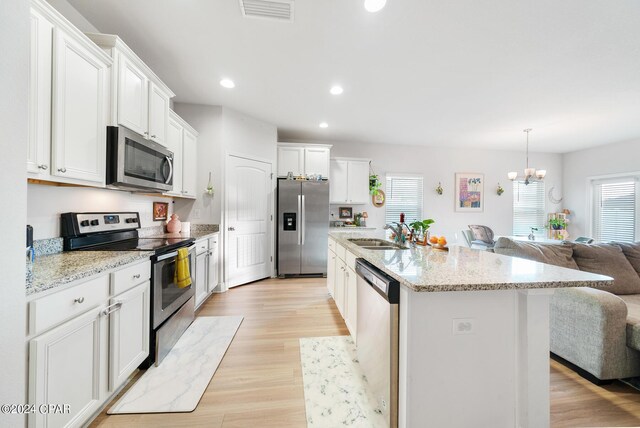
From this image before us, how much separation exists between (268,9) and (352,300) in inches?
94.1

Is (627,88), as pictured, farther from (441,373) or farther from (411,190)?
(441,373)

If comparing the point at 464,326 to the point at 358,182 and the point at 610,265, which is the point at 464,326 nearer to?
the point at 610,265

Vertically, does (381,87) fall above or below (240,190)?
above

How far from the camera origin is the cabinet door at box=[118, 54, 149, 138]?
182 centimetres

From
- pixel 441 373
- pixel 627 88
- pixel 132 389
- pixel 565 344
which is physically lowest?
pixel 132 389

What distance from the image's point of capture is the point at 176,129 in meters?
2.87

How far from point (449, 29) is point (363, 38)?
2.26 ft

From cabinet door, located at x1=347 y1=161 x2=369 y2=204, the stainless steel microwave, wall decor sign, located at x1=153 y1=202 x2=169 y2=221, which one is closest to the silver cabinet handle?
the stainless steel microwave

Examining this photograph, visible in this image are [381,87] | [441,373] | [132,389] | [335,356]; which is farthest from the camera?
[381,87]

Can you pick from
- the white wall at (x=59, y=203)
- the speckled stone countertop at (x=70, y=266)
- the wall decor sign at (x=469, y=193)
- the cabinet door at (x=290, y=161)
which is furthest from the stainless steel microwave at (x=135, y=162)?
the wall decor sign at (x=469, y=193)

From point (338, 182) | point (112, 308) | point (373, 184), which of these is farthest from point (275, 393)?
point (373, 184)

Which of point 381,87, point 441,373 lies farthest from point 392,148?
point 441,373

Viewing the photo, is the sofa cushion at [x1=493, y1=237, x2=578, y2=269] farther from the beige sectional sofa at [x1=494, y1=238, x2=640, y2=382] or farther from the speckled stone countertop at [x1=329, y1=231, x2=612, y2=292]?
the speckled stone countertop at [x1=329, y1=231, x2=612, y2=292]

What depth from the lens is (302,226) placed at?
4203 mm
